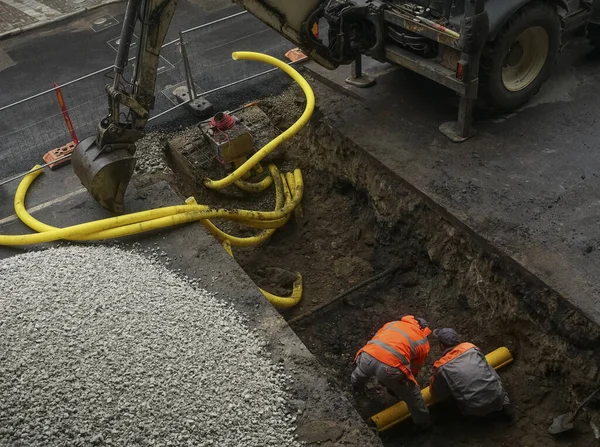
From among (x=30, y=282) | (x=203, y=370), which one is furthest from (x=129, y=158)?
(x=203, y=370)

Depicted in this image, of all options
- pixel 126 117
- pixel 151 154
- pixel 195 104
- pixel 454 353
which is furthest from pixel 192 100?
pixel 454 353

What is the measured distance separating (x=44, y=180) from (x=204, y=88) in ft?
9.28

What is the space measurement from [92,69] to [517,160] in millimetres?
7022

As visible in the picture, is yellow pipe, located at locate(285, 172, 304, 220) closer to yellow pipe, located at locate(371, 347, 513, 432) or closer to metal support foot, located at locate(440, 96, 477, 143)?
metal support foot, located at locate(440, 96, 477, 143)

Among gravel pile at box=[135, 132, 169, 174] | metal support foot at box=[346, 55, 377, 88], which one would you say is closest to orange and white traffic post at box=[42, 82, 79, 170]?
gravel pile at box=[135, 132, 169, 174]

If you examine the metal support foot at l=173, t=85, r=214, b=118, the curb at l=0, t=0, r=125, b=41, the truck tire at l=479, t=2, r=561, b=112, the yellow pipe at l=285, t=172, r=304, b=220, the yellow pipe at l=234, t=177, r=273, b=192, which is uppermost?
the truck tire at l=479, t=2, r=561, b=112

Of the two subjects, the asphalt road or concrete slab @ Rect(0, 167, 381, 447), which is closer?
concrete slab @ Rect(0, 167, 381, 447)

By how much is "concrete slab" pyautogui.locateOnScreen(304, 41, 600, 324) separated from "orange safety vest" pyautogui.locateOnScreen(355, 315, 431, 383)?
4.06 feet

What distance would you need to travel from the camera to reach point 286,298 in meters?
6.65

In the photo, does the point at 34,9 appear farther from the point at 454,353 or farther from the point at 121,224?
the point at 454,353

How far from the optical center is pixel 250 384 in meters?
4.96

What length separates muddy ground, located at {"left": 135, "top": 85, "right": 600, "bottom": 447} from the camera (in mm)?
5438

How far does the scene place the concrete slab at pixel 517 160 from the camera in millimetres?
5727

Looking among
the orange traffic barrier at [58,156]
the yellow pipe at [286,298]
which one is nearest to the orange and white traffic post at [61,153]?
the orange traffic barrier at [58,156]
